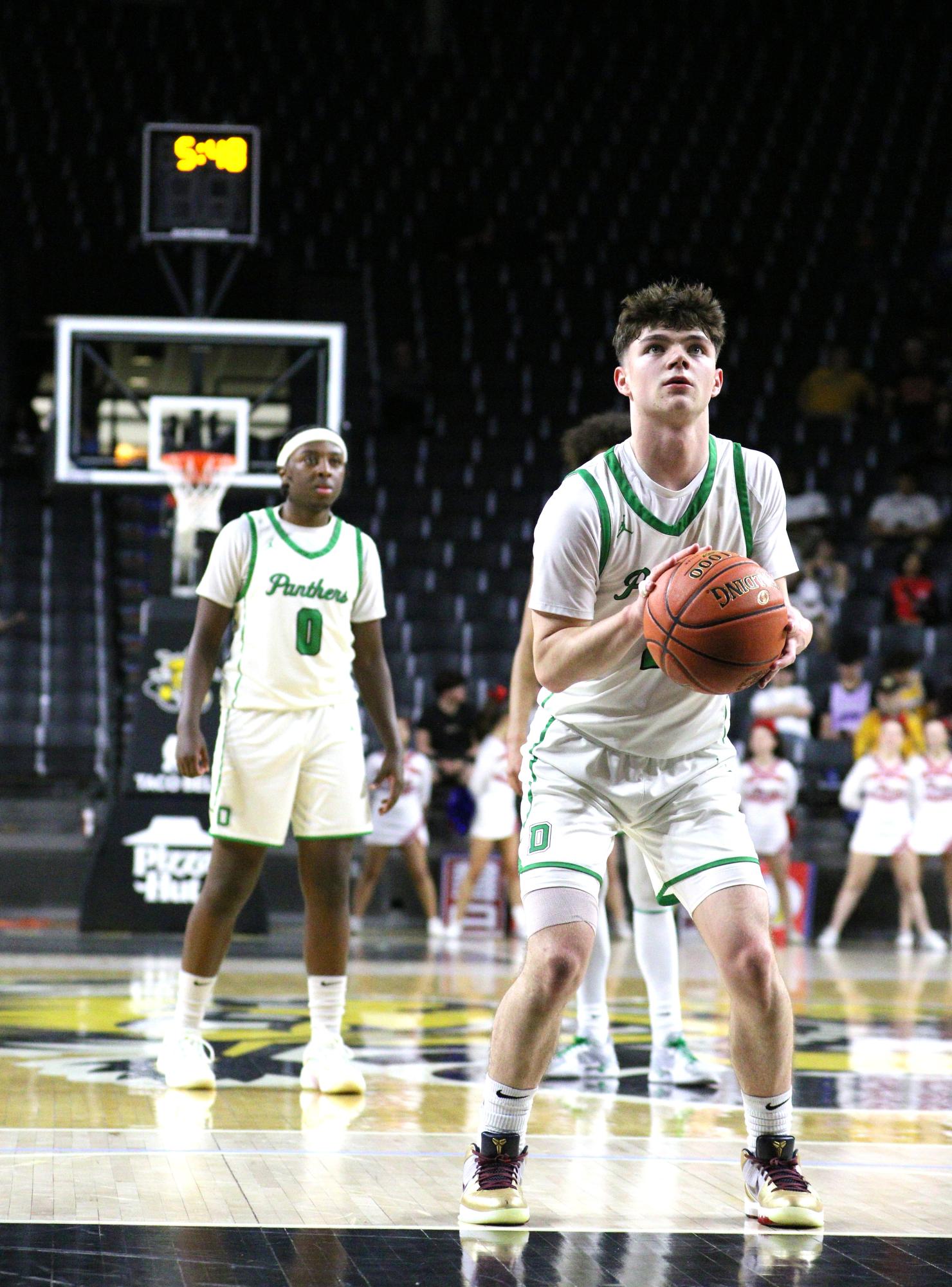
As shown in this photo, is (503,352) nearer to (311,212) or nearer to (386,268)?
(386,268)

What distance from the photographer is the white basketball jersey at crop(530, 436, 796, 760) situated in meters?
3.66

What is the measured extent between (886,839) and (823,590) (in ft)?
12.1

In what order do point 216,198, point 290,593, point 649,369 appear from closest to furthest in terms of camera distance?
point 649,369 < point 290,593 < point 216,198

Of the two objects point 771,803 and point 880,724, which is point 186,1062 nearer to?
point 771,803

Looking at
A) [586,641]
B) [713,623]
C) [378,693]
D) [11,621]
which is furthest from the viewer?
[11,621]

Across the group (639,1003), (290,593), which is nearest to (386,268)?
(639,1003)

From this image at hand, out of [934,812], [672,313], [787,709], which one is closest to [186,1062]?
[672,313]

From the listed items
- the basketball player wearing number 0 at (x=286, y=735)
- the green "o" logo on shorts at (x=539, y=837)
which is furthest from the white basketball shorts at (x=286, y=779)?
the green "o" logo on shorts at (x=539, y=837)

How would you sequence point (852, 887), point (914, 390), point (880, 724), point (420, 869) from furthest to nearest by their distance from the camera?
1. point (914, 390)
2. point (880, 724)
3. point (852, 887)
4. point (420, 869)

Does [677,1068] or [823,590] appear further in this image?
[823,590]

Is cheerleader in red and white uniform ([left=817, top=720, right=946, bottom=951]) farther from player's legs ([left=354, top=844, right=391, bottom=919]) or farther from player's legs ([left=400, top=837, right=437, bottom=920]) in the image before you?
player's legs ([left=354, top=844, right=391, bottom=919])

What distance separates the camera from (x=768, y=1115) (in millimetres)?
3654

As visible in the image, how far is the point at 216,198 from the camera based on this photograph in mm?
10664

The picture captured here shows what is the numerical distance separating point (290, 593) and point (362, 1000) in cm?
291
